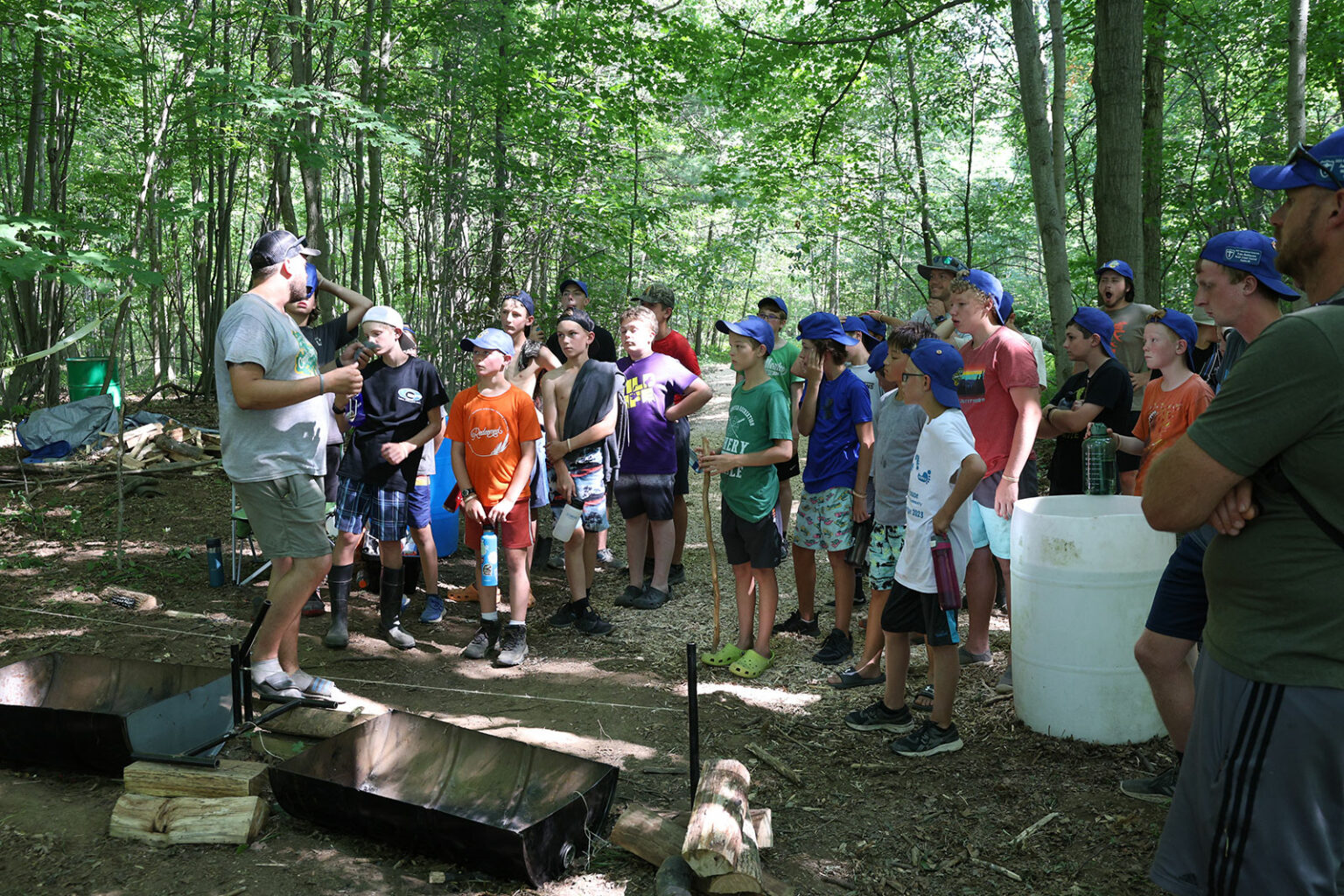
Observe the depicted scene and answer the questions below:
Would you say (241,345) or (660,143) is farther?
(660,143)

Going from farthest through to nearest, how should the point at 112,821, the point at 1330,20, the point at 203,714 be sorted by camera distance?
the point at 1330,20, the point at 203,714, the point at 112,821

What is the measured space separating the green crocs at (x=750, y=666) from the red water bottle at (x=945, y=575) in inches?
55.1

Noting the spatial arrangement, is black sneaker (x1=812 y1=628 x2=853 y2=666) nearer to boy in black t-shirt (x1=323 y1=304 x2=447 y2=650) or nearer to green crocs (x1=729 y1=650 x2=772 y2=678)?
green crocs (x1=729 y1=650 x2=772 y2=678)

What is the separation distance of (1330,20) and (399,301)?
18863mm

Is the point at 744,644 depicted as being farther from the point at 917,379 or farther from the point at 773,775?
the point at 917,379

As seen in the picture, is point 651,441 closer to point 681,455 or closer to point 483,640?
point 681,455

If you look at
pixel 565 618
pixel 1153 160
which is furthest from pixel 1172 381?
pixel 1153 160

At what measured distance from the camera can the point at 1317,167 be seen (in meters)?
1.76

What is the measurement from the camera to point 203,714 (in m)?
3.68

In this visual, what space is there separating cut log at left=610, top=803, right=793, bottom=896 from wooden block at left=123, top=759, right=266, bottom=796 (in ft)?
4.68

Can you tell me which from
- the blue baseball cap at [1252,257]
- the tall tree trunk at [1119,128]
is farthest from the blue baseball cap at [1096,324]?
the blue baseball cap at [1252,257]

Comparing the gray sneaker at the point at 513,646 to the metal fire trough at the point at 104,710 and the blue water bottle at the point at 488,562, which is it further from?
the metal fire trough at the point at 104,710

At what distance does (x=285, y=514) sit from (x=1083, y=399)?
4302mm

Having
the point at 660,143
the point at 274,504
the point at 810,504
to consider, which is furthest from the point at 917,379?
the point at 660,143
